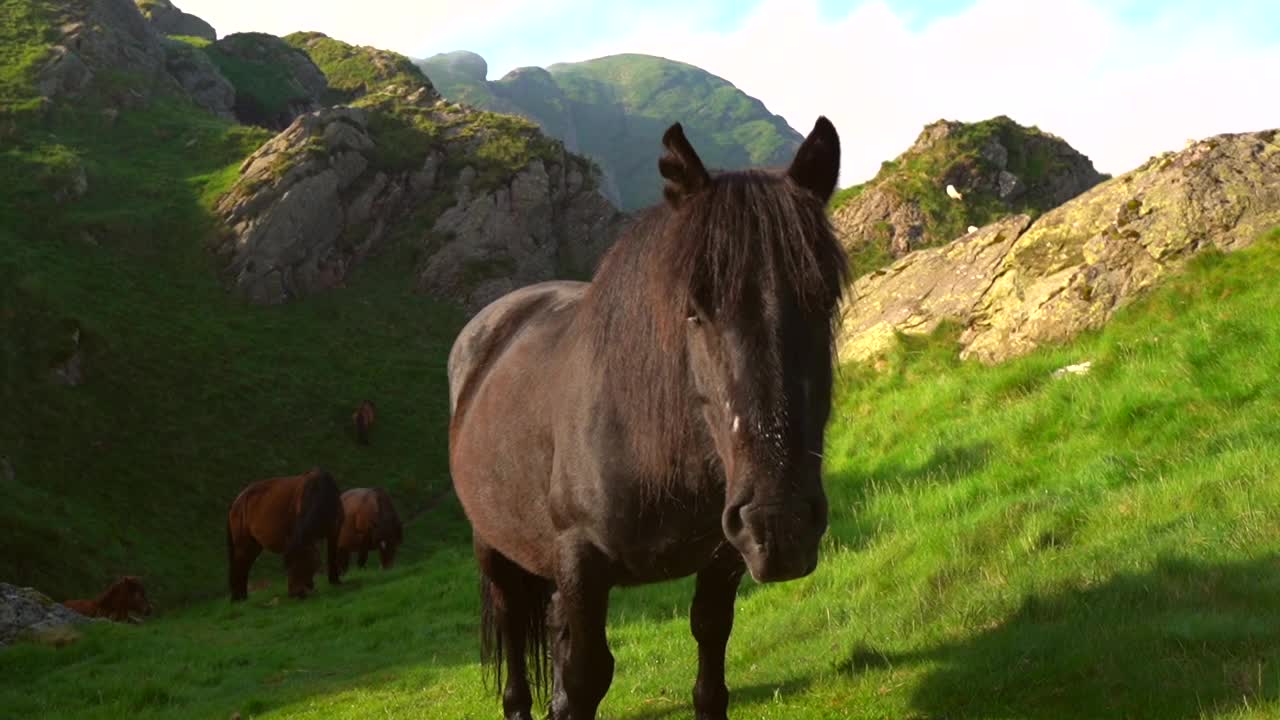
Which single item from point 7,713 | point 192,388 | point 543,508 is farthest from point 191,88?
point 543,508

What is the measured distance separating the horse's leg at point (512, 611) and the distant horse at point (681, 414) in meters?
0.78

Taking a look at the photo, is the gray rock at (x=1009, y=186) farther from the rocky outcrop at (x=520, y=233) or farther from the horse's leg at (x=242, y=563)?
the horse's leg at (x=242, y=563)

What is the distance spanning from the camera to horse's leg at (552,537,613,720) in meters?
4.76

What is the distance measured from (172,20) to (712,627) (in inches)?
4579

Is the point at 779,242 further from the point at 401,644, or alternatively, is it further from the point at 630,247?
the point at 401,644

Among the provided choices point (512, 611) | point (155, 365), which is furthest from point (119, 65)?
point (512, 611)

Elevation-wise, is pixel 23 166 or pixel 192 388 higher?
pixel 23 166

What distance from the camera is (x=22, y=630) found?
1608 cm

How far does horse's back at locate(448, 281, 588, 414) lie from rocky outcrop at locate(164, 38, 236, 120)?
243ft

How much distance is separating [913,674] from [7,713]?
10.4 meters

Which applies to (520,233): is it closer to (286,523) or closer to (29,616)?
(286,523)

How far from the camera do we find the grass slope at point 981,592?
5.36 m

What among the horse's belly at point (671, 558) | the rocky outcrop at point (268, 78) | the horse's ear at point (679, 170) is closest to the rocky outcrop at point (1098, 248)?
the horse's belly at point (671, 558)

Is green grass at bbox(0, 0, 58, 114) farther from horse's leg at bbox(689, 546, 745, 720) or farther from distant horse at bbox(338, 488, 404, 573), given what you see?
horse's leg at bbox(689, 546, 745, 720)
